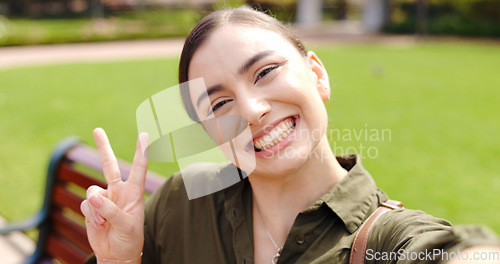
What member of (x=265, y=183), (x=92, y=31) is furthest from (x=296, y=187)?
(x=92, y=31)

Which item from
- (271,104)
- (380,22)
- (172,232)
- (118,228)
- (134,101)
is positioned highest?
(271,104)

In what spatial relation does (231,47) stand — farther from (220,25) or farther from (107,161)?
(107,161)

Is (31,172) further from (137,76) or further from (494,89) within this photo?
(494,89)

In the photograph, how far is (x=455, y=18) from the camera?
2325 centimetres

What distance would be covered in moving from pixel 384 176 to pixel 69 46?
1783 cm

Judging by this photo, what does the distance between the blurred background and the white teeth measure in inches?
18.1

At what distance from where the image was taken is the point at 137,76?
41.4ft

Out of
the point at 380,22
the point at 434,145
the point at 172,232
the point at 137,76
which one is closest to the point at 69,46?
the point at 137,76

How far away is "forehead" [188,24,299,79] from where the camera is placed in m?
1.52

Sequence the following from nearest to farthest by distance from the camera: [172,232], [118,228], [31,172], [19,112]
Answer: [118,228]
[172,232]
[31,172]
[19,112]

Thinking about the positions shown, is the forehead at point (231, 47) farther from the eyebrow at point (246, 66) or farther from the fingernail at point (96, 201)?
the fingernail at point (96, 201)

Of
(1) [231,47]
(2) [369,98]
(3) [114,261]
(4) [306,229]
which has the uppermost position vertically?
(1) [231,47]

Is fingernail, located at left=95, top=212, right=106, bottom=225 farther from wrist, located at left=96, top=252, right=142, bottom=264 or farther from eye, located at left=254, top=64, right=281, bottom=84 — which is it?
eye, located at left=254, top=64, right=281, bottom=84

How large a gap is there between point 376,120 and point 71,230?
18.7ft
